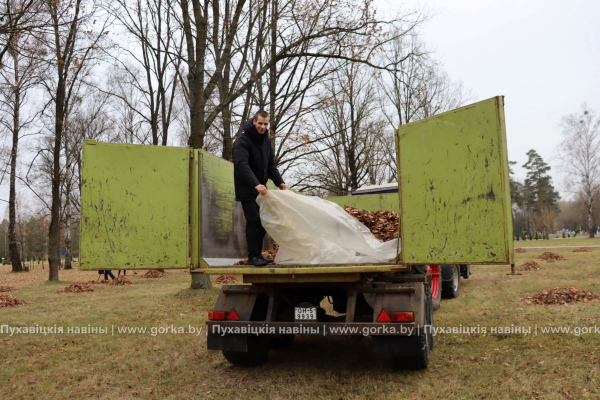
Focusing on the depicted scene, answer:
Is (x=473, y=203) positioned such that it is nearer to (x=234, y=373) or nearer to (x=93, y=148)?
(x=234, y=373)

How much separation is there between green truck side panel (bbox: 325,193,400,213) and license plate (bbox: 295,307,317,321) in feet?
13.6

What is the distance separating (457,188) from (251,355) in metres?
2.77

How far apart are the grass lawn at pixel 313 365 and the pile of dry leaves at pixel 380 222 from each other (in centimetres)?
147

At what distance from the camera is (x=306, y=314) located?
4.03 meters

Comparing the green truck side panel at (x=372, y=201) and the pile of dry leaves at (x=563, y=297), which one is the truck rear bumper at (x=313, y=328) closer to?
the green truck side panel at (x=372, y=201)

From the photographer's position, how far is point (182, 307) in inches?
348

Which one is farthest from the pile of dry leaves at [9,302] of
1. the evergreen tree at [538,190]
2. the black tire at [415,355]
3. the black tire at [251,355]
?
the evergreen tree at [538,190]

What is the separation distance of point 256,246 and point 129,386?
1.86m

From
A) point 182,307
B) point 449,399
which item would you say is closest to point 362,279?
point 449,399

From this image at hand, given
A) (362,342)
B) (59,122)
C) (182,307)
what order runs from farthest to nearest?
(59,122) < (182,307) < (362,342)

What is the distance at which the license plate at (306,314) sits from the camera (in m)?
4.00

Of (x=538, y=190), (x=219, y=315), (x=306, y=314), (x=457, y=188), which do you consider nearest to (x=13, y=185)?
(x=219, y=315)

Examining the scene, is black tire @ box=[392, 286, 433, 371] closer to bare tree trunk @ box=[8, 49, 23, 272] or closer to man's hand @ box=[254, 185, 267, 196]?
man's hand @ box=[254, 185, 267, 196]

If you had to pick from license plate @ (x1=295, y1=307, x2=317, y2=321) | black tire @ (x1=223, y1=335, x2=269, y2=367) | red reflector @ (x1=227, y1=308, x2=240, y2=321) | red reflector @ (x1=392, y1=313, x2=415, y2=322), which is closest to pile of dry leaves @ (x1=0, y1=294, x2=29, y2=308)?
black tire @ (x1=223, y1=335, x2=269, y2=367)
